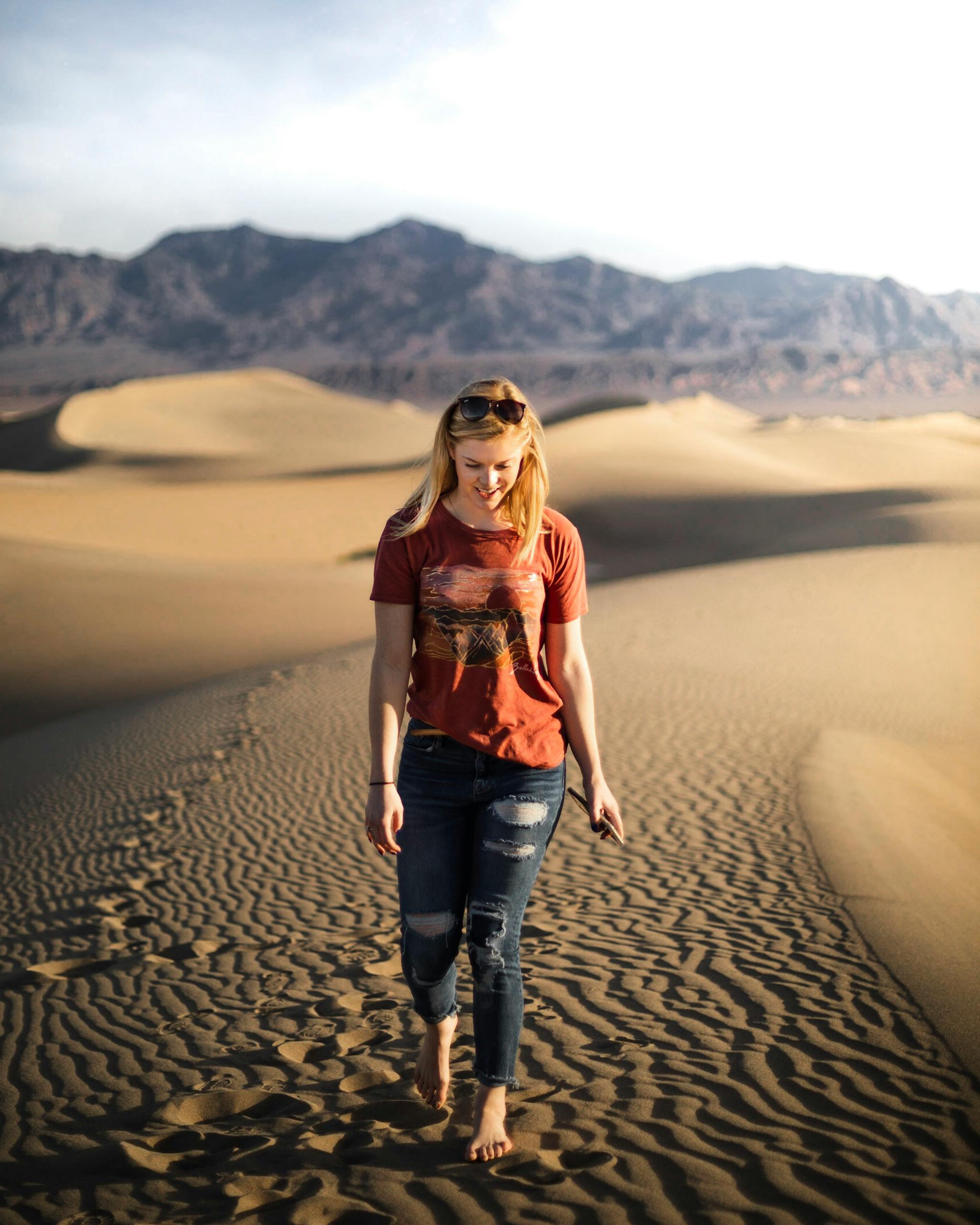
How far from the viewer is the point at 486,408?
2.66m

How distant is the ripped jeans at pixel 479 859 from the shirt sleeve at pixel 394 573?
0.33 meters

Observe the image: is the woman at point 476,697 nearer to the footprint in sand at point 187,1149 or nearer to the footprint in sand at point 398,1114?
the footprint in sand at point 398,1114

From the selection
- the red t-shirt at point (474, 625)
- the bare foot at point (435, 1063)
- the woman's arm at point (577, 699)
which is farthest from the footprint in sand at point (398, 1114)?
the red t-shirt at point (474, 625)

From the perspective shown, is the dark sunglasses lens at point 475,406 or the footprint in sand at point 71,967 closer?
the dark sunglasses lens at point 475,406

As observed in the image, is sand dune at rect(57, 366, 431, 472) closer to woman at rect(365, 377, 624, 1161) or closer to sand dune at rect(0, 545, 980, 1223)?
sand dune at rect(0, 545, 980, 1223)

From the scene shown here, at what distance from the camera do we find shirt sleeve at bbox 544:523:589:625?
9.11 ft

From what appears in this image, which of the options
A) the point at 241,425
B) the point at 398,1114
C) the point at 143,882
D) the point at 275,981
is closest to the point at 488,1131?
the point at 398,1114

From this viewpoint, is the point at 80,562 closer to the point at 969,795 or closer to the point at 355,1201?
the point at 969,795

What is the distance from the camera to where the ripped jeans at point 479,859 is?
2.66 meters

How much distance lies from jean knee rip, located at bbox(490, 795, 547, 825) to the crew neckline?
2.23 ft

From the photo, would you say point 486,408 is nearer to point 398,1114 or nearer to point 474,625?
point 474,625

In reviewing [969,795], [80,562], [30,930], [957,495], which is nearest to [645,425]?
[957,495]

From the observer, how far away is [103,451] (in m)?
48.4

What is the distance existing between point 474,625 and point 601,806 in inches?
24.1
